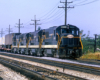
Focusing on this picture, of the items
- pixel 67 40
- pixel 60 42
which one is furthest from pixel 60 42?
pixel 67 40

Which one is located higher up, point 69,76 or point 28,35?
point 28,35

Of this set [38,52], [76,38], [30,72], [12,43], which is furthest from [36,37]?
[30,72]

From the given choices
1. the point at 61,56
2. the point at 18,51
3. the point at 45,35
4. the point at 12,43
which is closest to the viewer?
the point at 61,56

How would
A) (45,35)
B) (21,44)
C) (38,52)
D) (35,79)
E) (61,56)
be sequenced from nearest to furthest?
(35,79) < (61,56) < (45,35) < (38,52) < (21,44)

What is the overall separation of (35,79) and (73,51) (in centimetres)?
1101

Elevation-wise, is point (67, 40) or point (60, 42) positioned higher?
point (67, 40)

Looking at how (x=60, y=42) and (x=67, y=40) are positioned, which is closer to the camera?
(x=60, y=42)

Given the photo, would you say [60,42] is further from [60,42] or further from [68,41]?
[68,41]

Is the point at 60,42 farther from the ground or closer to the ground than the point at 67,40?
closer to the ground

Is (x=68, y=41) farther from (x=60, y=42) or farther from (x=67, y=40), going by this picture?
(x=60, y=42)

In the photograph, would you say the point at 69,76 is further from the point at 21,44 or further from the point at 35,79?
the point at 21,44

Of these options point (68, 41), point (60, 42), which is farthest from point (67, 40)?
point (60, 42)

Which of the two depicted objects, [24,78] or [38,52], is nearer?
[24,78]

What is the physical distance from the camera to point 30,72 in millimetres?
9859
